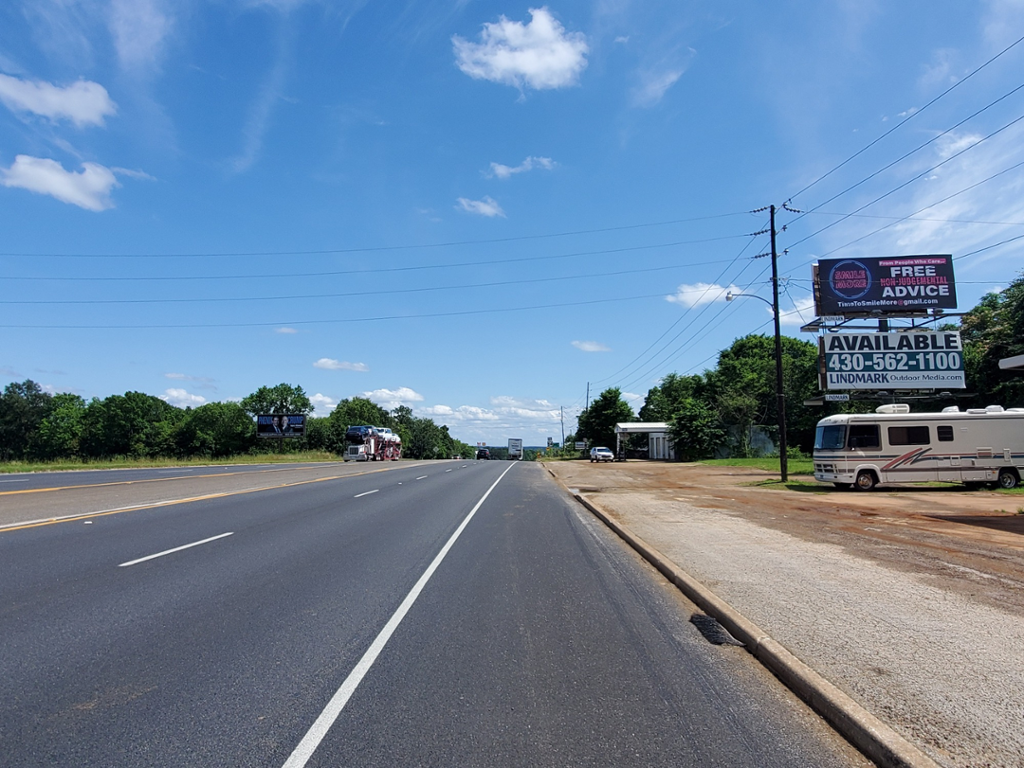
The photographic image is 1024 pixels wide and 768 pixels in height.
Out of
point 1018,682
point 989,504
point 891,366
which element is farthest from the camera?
point 891,366

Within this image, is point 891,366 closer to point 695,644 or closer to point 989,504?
point 989,504

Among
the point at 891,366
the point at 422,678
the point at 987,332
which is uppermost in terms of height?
the point at 987,332

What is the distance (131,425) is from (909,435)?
392 ft

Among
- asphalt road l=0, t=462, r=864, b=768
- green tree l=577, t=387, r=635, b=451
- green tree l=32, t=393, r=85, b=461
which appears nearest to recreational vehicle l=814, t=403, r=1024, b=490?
asphalt road l=0, t=462, r=864, b=768

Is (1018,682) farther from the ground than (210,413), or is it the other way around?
(210,413)

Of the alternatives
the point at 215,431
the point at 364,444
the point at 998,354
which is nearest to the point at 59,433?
the point at 215,431

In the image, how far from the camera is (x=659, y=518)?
15.5m

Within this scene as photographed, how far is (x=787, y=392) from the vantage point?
2237 inches

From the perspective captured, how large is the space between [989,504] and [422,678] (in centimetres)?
2032

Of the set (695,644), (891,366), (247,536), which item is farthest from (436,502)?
(891,366)

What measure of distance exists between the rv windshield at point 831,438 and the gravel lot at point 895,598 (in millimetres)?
6692

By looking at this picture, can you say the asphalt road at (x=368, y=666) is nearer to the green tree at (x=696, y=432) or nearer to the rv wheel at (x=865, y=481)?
the rv wheel at (x=865, y=481)

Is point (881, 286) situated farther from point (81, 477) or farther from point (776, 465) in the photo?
point (81, 477)

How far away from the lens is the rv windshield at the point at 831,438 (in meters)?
24.1
